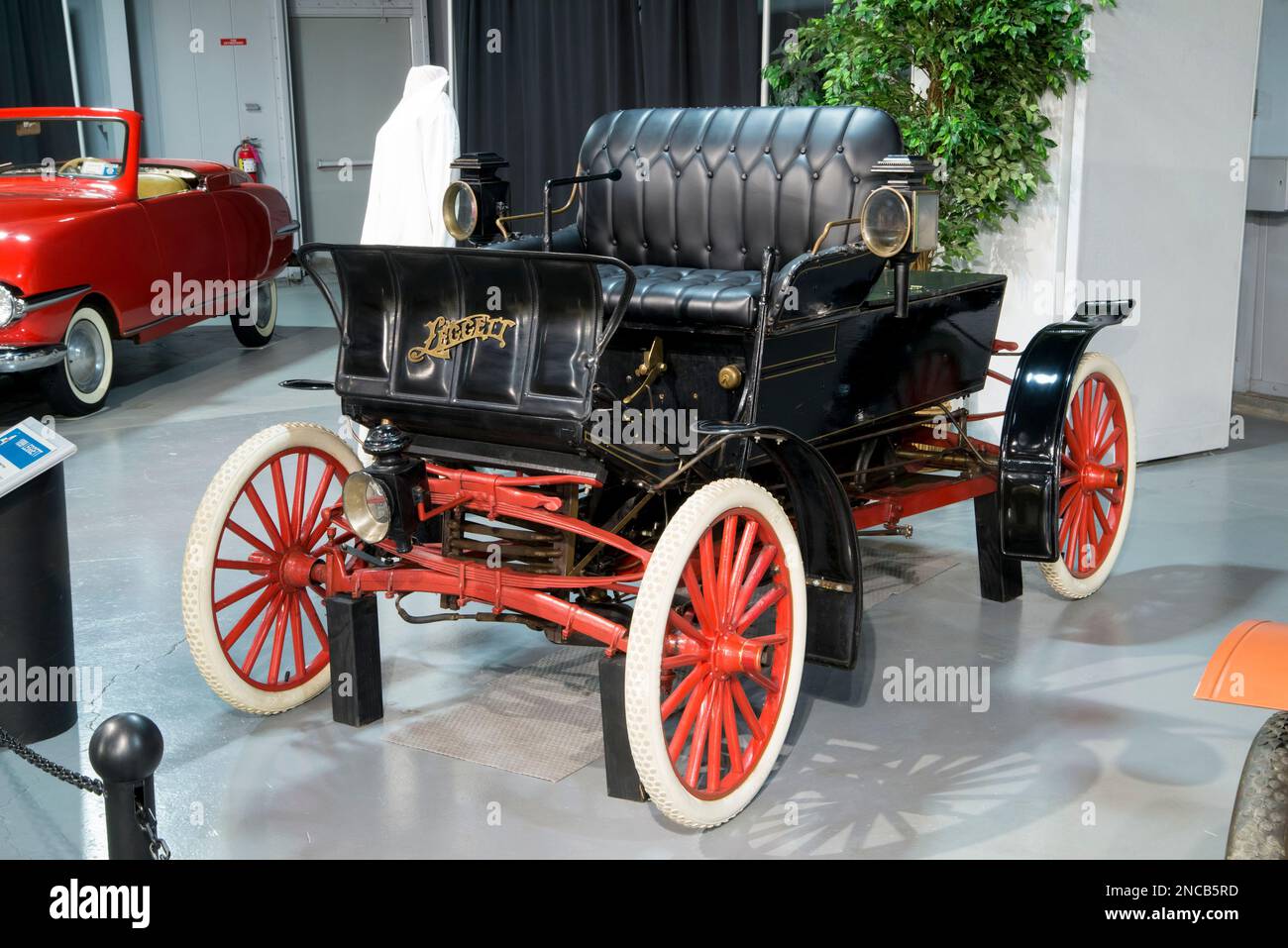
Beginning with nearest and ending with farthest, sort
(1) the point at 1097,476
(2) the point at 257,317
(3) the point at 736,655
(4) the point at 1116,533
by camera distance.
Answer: (3) the point at 736,655 < (1) the point at 1097,476 < (4) the point at 1116,533 < (2) the point at 257,317

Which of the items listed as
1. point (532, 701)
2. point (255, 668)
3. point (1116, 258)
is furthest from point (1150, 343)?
point (255, 668)

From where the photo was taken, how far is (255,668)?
3887mm

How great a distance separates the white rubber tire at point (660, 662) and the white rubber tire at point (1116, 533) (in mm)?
1540

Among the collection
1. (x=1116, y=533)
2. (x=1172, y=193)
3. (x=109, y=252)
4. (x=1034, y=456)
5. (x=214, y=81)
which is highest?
(x=214, y=81)

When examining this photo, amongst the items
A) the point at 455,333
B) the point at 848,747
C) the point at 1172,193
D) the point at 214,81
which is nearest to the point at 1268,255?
the point at 1172,193

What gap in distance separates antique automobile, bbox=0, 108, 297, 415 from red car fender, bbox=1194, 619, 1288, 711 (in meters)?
5.69

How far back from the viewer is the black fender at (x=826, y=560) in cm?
326

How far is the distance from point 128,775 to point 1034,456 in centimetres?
269

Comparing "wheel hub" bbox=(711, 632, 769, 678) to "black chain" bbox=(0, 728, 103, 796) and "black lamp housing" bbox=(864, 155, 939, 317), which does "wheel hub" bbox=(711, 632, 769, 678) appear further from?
"black chain" bbox=(0, 728, 103, 796)

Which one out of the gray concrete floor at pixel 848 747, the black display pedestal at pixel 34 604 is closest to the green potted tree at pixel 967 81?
the gray concrete floor at pixel 848 747

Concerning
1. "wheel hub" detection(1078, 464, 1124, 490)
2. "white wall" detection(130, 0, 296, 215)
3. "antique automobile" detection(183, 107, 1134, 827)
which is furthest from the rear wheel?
"white wall" detection(130, 0, 296, 215)

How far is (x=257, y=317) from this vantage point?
8.80 m

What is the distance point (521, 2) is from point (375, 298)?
5732 millimetres

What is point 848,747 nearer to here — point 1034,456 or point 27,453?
point 1034,456
